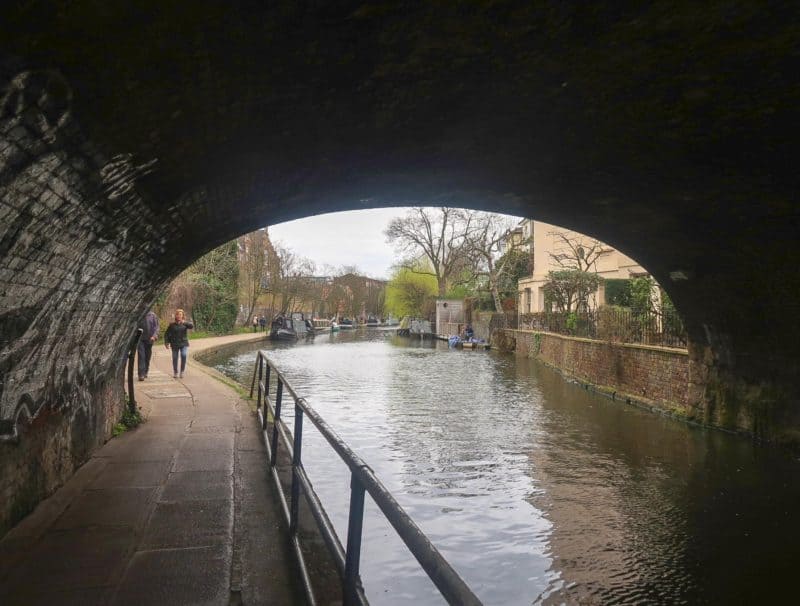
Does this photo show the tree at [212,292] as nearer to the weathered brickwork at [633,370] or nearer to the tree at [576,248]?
the tree at [576,248]

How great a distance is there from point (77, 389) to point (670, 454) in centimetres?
690

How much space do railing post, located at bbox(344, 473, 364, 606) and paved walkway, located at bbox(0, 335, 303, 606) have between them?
0.94 m

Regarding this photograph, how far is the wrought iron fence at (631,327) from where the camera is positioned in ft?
38.0

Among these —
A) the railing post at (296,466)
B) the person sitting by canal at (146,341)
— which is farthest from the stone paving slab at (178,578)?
the person sitting by canal at (146,341)

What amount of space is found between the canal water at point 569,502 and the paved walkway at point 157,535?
89cm

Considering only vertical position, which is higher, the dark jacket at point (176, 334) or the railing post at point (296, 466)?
the dark jacket at point (176, 334)

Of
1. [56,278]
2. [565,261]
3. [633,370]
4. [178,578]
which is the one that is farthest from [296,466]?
[565,261]

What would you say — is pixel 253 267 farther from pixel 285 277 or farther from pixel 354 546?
pixel 354 546

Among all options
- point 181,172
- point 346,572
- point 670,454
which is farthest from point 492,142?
point 670,454

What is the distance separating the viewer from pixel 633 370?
41.1ft

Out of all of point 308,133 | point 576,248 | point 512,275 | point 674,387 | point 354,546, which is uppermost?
point 576,248

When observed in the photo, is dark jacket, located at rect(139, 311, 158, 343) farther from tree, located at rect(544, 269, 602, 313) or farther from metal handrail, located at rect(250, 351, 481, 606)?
tree, located at rect(544, 269, 602, 313)

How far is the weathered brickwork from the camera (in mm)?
10625

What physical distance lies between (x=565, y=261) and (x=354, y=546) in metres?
31.4
